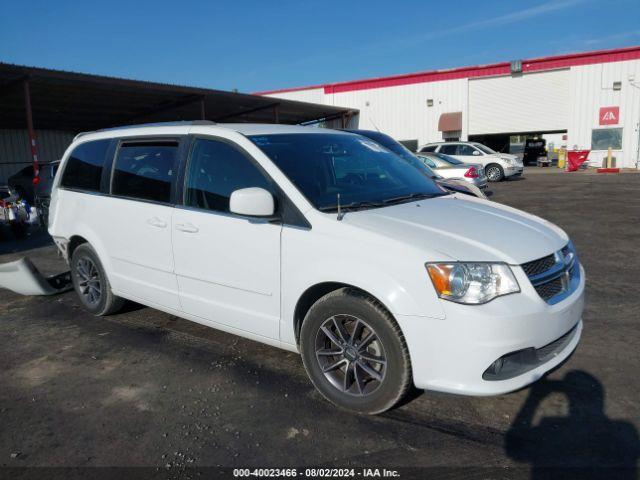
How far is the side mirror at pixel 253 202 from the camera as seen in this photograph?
3.02m

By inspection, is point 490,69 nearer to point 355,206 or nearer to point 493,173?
point 493,173

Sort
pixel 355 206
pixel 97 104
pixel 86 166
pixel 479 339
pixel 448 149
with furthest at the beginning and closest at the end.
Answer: pixel 448 149
pixel 97 104
pixel 86 166
pixel 355 206
pixel 479 339

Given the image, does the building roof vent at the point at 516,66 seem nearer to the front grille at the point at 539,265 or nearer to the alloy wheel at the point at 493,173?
the alloy wheel at the point at 493,173

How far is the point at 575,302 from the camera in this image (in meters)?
2.91

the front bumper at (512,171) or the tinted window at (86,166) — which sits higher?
the tinted window at (86,166)

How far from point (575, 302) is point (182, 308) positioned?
9.01 feet

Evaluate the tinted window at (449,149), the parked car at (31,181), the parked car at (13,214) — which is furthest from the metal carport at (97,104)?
the tinted window at (449,149)

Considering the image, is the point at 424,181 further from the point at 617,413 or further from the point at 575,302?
the point at 617,413

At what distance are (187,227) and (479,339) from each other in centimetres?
218

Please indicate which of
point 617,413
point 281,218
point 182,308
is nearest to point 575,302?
point 617,413

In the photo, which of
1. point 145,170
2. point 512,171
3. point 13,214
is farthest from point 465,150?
point 145,170

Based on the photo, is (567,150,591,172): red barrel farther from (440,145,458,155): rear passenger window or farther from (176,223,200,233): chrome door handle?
(176,223,200,233): chrome door handle

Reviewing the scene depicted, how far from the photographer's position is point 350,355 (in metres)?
2.94

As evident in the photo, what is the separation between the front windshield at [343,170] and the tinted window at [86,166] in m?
1.91
